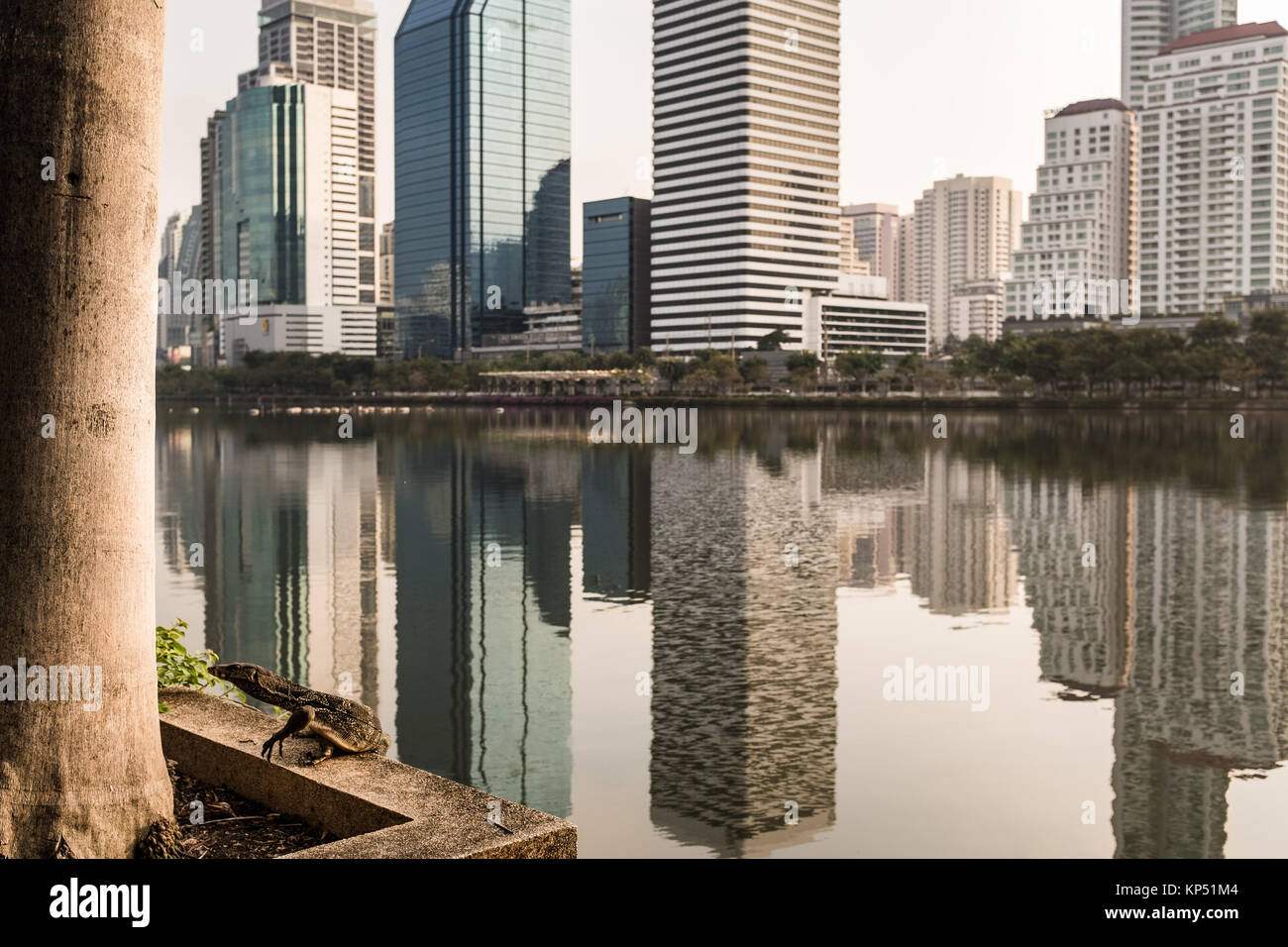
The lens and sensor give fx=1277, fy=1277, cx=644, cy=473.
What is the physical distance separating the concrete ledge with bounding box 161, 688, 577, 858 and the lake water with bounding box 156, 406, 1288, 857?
4998 millimetres

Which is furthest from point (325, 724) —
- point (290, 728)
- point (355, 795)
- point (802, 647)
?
point (802, 647)

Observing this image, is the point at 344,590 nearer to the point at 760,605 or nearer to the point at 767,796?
the point at 760,605

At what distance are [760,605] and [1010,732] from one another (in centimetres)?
910

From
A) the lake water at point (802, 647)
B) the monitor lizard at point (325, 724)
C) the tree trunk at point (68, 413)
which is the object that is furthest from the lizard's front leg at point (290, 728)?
the lake water at point (802, 647)

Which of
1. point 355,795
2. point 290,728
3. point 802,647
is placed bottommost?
point 802,647

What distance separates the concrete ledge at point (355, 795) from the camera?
666cm

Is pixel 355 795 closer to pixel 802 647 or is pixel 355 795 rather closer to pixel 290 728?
pixel 290 728

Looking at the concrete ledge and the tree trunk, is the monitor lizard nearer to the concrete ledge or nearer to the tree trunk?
the concrete ledge

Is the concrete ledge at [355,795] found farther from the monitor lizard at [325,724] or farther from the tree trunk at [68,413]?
the tree trunk at [68,413]

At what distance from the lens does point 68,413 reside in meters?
6.60

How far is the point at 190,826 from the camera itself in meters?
7.80

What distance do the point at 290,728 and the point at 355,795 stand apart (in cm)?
106

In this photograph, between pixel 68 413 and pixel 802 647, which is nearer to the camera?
pixel 68 413
